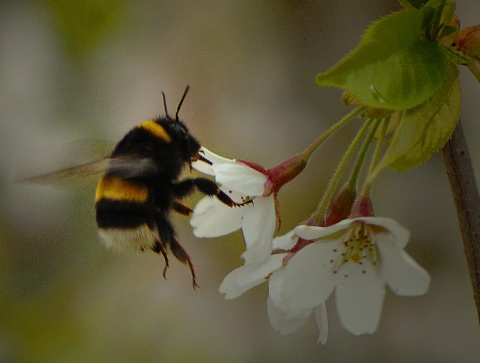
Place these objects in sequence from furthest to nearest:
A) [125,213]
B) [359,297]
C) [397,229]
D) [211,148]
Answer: [211,148], [125,213], [359,297], [397,229]

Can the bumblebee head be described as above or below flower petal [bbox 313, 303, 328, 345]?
above

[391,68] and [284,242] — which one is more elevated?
[391,68]

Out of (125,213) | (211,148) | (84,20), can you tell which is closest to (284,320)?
(125,213)

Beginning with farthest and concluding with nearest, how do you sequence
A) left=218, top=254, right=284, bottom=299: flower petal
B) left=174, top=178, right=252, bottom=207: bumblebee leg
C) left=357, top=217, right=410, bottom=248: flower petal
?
1. left=174, top=178, right=252, bottom=207: bumblebee leg
2. left=218, top=254, right=284, bottom=299: flower petal
3. left=357, top=217, right=410, bottom=248: flower petal

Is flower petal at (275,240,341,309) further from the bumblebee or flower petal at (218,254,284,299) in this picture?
the bumblebee

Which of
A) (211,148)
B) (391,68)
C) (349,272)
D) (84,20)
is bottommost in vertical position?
(211,148)

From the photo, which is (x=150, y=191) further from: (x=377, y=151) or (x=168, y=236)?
(x=377, y=151)

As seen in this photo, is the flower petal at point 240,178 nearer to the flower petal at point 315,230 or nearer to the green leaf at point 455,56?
the flower petal at point 315,230

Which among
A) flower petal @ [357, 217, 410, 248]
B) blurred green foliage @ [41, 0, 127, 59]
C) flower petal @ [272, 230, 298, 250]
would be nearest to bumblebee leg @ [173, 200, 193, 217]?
flower petal @ [272, 230, 298, 250]

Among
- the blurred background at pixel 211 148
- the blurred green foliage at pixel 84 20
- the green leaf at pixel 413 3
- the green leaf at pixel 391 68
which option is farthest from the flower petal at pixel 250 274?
the blurred green foliage at pixel 84 20
